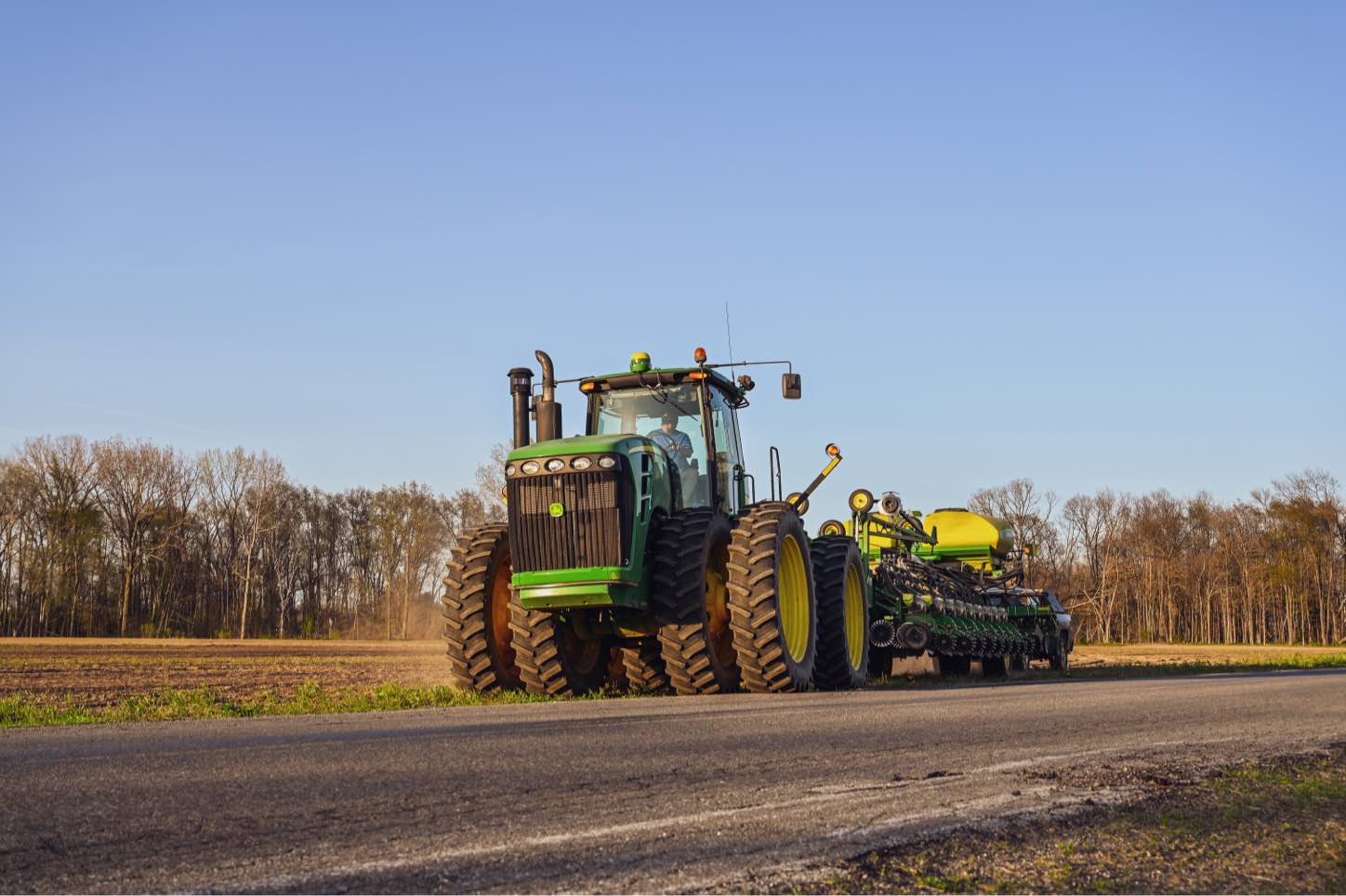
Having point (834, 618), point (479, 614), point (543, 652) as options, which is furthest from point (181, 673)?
point (834, 618)

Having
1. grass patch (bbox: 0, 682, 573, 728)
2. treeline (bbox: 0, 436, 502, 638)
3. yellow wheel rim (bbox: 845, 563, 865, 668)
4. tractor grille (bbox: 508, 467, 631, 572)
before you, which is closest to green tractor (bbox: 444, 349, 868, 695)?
tractor grille (bbox: 508, 467, 631, 572)

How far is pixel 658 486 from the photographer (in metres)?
12.1

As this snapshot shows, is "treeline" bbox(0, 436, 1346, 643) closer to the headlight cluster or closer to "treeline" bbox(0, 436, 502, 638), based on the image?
"treeline" bbox(0, 436, 502, 638)

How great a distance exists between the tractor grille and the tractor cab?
64.1 inches

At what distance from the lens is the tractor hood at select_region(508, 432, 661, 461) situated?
1142 cm

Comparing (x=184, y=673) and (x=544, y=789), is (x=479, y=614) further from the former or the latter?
(x=184, y=673)

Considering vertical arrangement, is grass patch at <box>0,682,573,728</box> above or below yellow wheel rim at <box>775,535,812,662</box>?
below

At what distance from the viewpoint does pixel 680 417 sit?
1323cm

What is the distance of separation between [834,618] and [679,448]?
2676mm

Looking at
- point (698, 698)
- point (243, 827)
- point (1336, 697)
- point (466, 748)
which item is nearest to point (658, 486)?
point (698, 698)

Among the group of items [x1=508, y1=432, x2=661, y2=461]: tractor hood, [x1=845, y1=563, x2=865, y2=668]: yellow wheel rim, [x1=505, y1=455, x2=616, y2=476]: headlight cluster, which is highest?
[x1=508, y1=432, x2=661, y2=461]: tractor hood

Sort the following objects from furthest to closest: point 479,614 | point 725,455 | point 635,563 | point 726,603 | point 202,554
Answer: point 202,554 → point 725,455 → point 726,603 → point 479,614 → point 635,563

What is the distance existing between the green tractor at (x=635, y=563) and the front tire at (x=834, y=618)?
0.17ft

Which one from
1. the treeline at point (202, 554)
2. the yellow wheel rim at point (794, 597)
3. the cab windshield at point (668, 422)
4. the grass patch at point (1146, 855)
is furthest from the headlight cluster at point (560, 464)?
the treeline at point (202, 554)
